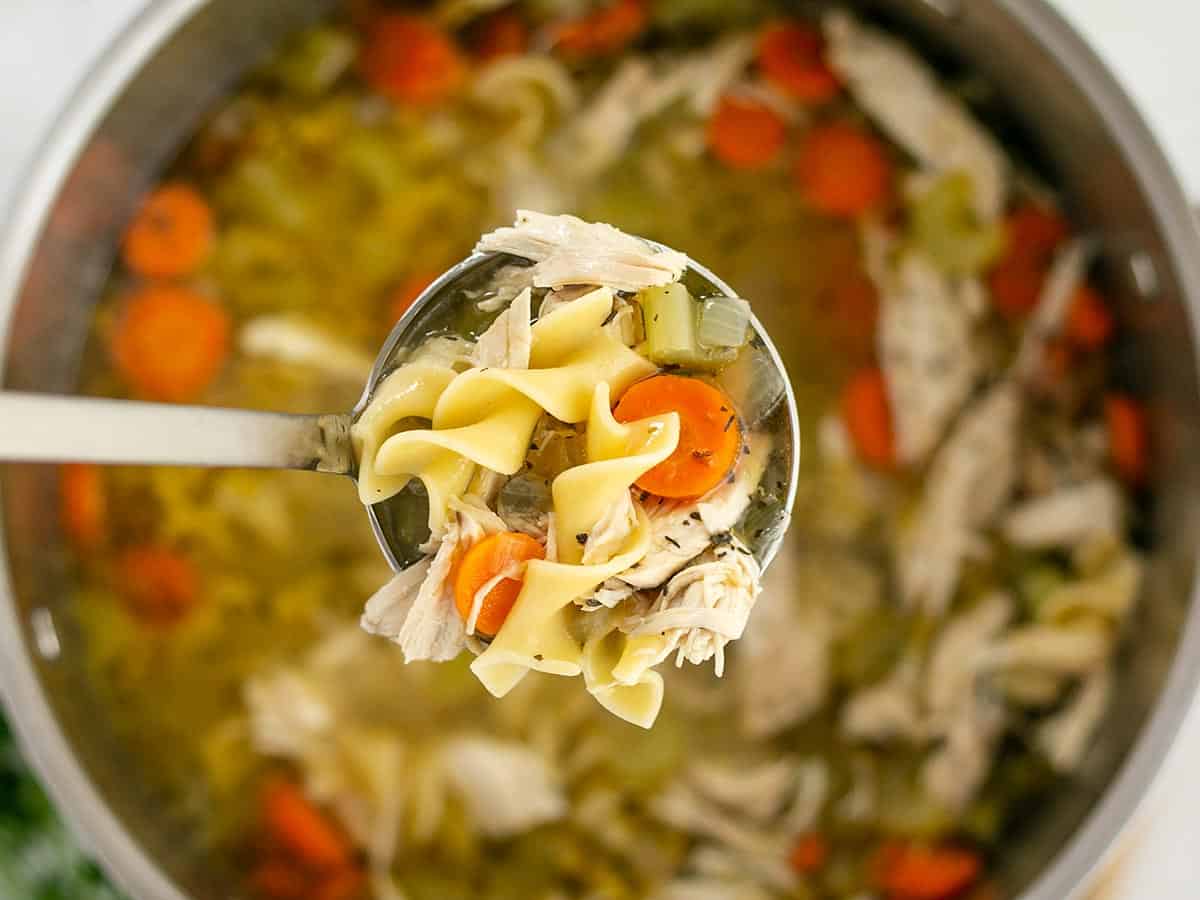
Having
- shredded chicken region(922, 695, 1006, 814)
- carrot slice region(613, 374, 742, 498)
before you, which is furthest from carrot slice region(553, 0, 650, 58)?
shredded chicken region(922, 695, 1006, 814)

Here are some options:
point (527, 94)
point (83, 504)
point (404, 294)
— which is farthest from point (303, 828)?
point (527, 94)

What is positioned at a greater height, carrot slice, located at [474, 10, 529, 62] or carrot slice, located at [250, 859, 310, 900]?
carrot slice, located at [474, 10, 529, 62]

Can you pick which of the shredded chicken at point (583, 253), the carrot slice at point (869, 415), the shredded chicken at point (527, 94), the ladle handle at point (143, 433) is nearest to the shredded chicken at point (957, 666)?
the carrot slice at point (869, 415)

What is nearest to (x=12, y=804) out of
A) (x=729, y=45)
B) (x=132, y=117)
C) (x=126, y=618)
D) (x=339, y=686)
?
(x=126, y=618)

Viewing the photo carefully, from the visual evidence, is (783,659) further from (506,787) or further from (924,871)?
(506,787)

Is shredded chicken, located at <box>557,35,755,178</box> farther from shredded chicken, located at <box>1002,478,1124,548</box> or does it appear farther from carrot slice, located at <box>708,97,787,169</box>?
shredded chicken, located at <box>1002,478,1124,548</box>

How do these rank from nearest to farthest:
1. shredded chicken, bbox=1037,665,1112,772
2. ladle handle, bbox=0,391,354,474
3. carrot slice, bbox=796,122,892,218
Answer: ladle handle, bbox=0,391,354,474
shredded chicken, bbox=1037,665,1112,772
carrot slice, bbox=796,122,892,218
